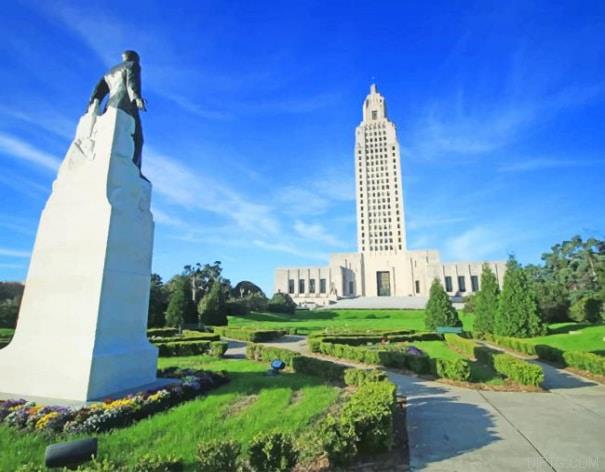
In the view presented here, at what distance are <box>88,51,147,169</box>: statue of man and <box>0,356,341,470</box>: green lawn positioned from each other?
6203 millimetres

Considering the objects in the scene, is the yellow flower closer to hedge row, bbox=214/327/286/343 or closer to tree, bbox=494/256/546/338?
hedge row, bbox=214/327/286/343

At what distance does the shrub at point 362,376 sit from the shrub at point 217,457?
5978 mm

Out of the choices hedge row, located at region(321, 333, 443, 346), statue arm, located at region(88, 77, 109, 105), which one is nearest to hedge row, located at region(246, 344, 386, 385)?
hedge row, located at region(321, 333, 443, 346)

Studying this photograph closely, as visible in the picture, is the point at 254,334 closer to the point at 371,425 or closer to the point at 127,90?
the point at 127,90

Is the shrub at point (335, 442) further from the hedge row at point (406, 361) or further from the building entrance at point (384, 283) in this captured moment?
the building entrance at point (384, 283)

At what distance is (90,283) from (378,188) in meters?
83.6

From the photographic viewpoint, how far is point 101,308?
7461mm

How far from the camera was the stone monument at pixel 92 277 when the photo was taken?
7.30 meters

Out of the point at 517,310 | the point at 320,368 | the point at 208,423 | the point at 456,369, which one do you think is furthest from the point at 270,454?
the point at 517,310

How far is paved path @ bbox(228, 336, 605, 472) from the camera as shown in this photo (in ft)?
15.9

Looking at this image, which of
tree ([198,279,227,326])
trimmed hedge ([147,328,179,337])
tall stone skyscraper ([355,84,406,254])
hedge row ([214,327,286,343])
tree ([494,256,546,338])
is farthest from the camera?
tall stone skyscraper ([355,84,406,254])

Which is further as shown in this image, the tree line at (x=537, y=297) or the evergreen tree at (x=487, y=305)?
the evergreen tree at (x=487, y=305)

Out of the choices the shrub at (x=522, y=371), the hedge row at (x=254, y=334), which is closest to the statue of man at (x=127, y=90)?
the shrub at (x=522, y=371)

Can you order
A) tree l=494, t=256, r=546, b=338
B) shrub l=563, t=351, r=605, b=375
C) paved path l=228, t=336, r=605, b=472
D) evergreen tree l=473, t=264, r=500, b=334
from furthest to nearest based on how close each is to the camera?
evergreen tree l=473, t=264, r=500, b=334 < tree l=494, t=256, r=546, b=338 < shrub l=563, t=351, r=605, b=375 < paved path l=228, t=336, r=605, b=472
